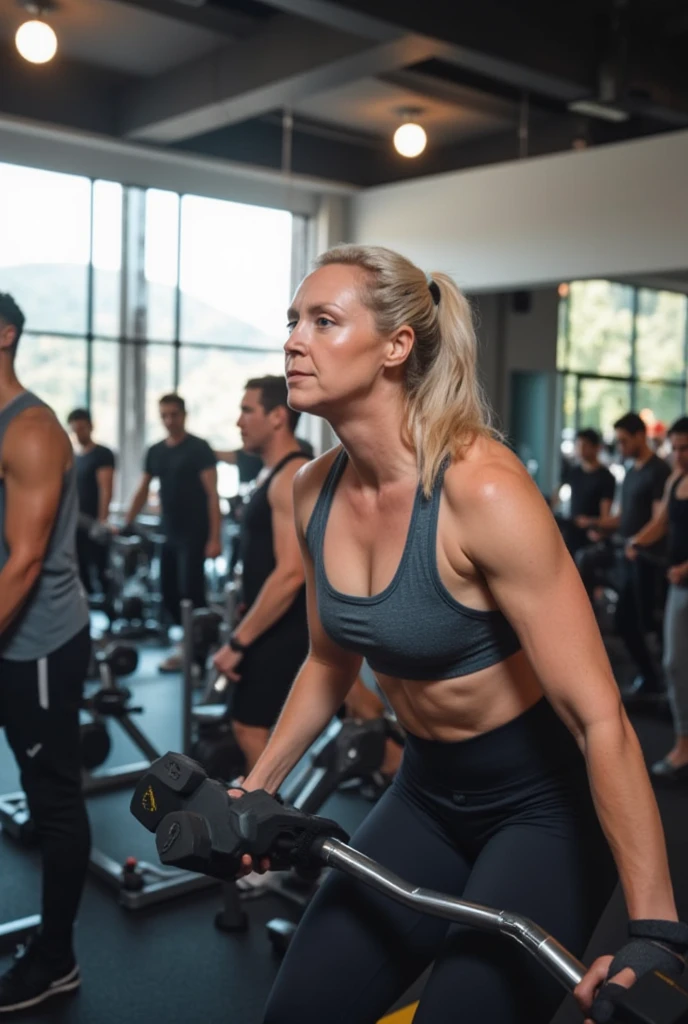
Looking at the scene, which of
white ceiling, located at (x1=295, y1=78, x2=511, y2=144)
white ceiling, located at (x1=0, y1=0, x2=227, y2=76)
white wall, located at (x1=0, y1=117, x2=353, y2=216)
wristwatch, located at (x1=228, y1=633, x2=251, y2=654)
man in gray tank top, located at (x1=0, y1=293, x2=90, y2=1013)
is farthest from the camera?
white ceiling, located at (x1=295, y1=78, x2=511, y2=144)

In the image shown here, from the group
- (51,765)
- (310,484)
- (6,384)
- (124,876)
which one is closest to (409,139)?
(6,384)

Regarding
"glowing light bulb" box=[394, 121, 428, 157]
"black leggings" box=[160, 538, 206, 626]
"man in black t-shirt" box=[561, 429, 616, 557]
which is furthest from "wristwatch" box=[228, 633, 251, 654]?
"glowing light bulb" box=[394, 121, 428, 157]

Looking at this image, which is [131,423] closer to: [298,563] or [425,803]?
[298,563]

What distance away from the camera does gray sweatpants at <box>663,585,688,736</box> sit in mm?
4410

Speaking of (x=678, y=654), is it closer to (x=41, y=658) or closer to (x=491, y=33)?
(x=41, y=658)

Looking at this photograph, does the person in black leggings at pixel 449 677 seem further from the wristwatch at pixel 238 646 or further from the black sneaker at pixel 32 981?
the wristwatch at pixel 238 646

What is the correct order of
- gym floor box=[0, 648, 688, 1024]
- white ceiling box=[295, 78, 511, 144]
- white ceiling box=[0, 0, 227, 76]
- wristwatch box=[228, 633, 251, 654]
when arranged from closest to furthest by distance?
gym floor box=[0, 648, 688, 1024]
wristwatch box=[228, 633, 251, 654]
white ceiling box=[0, 0, 227, 76]
white ceiling box=[295, 78, 511, 144]

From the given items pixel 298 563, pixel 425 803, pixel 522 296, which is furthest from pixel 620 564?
pixel 522 296

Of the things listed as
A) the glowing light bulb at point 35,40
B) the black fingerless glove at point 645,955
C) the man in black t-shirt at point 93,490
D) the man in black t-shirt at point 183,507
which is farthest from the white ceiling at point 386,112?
the black fingerless glove at point 645,955

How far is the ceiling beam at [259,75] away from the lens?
614 cm

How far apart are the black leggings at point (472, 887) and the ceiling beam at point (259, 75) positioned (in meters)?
5.16

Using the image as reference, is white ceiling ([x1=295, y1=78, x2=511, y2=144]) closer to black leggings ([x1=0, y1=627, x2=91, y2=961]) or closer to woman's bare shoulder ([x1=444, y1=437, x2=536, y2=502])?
black leggings ([x1=0, y1=627, x2=91, y2=961])

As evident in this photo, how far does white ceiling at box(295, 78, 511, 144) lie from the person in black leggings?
7140 mm

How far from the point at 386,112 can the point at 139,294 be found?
8.65ft
